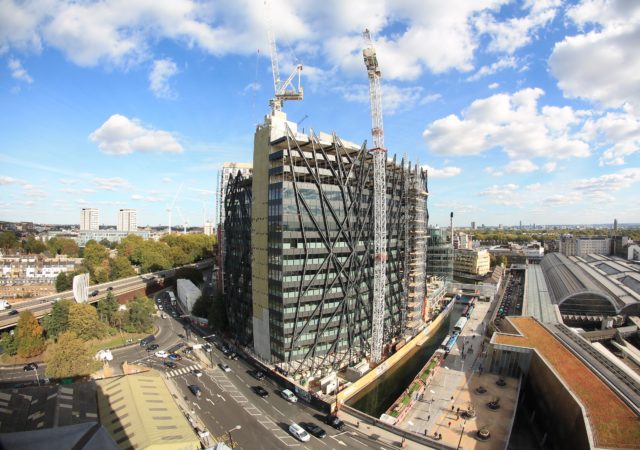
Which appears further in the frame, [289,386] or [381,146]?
[381,146]

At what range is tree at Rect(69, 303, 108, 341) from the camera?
83.8 metres

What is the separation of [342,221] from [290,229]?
1208 centimetres

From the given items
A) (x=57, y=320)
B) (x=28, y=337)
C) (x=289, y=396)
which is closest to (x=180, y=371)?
(x=289, y=396)

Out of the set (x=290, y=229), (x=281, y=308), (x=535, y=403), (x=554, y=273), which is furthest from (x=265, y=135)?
(x=554, y=273)

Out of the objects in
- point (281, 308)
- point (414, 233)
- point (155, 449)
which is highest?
point (414, 233)

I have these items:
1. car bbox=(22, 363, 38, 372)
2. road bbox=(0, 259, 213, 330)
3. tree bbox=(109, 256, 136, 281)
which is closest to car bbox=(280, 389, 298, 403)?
car bbox=(22, 363, 38, 372)

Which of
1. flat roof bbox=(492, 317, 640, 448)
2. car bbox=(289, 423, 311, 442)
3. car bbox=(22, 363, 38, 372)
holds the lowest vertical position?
car bbox=(289, 423, 311, 442)

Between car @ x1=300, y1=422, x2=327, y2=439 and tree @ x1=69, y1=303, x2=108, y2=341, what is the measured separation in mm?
61067

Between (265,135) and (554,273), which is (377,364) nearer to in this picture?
(265,135)

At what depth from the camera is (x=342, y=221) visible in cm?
7375

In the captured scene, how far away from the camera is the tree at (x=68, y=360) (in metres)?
59.6

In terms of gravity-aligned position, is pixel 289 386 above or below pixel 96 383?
below

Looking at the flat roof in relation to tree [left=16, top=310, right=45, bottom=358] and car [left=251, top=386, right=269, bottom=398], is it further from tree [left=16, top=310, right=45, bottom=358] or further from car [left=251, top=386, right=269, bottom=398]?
tree [left=16, top=310, right=45, bottom=358]

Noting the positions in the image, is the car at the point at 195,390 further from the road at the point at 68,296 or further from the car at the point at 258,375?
the road at the point at 68,296
